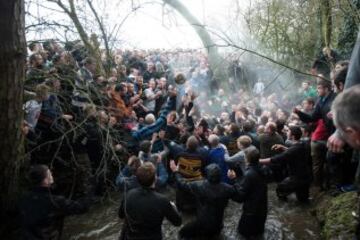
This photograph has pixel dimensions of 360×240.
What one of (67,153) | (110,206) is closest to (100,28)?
(67,153)

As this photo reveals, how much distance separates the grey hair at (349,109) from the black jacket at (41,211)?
131 inches

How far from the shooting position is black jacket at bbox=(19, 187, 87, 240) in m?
4.14

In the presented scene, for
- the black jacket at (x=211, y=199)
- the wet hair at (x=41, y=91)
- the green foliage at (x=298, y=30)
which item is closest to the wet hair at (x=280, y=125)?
the green foliage at (x=298, y=30)

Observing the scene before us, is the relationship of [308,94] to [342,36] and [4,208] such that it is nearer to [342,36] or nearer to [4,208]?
[342,36]

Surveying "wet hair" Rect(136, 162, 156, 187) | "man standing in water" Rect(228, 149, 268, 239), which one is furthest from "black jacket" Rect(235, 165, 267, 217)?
"wet hair" Rect(136, 162, 156, 187)

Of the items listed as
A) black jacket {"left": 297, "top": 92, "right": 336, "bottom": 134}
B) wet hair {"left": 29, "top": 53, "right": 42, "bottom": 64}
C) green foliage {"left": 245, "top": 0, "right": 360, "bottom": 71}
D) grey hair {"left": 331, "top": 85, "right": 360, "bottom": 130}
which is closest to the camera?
grey hair {"left": 331, "top": 85, "right": 360, "bottom": 130}

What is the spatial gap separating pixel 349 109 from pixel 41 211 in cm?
351

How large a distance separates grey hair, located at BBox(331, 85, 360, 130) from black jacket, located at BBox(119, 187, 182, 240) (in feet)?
10.2

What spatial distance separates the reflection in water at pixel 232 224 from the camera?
20.3 feet

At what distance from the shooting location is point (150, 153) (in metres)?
7.44

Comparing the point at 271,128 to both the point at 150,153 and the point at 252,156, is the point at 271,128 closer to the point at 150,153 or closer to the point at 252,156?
the point at 252,156

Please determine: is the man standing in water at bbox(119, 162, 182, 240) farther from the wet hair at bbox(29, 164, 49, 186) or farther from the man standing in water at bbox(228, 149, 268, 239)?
the man standing in water at bbox(228, 149, 268, 239)

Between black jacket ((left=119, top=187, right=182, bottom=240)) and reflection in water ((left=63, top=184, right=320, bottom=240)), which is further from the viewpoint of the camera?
reflection in water ((left=63, top=184, right=320, bottom=240))

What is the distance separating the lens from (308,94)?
1139 centimetres
